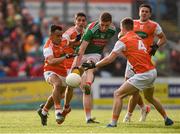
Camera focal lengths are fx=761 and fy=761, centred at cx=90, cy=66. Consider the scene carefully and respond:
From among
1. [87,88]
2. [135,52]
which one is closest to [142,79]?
[135,52]

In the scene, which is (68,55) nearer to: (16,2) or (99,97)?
(99,97)

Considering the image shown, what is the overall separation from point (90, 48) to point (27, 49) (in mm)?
10944

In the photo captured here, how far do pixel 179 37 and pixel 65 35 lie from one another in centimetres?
1081

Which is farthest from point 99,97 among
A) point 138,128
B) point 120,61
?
point 138,128

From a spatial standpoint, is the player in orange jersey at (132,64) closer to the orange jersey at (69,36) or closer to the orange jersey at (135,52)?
the orange jersey at (135,52)

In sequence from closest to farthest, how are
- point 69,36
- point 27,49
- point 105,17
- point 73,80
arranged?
1. point 73,80
2. point 105,17
3. point 69,36
4. point 27,49

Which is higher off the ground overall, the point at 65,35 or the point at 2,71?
the point at 65,35

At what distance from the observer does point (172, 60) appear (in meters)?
27.9

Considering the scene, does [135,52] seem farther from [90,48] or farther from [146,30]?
[146,30]

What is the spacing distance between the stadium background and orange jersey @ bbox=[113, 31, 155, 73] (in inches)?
435

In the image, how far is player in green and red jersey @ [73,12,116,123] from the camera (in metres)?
17.2

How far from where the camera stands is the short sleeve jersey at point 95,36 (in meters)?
17.2

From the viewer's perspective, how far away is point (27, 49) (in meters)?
28.4

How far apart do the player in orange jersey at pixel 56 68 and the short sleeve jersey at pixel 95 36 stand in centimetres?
59
